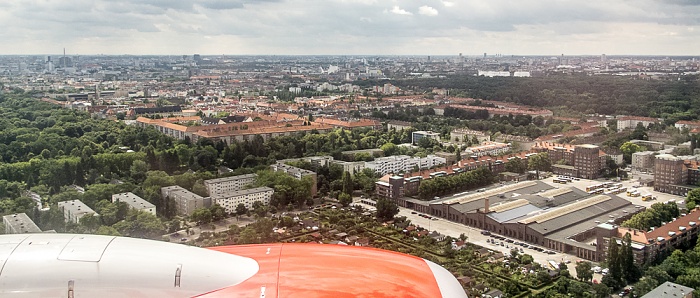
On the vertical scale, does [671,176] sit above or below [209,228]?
above

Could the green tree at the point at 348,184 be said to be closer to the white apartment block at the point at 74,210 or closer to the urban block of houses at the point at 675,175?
the white apartment block at the point at 74,210

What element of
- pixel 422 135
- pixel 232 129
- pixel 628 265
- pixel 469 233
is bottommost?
pixel 469 233

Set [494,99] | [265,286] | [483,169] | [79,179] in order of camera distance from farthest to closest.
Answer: [494,99] → [483,169] → [79,179] → [265,286]

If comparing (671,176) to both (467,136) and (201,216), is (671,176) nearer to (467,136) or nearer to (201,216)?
(467,136)

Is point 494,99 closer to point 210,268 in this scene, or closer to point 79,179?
point 79,179

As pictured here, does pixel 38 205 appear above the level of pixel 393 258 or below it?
below

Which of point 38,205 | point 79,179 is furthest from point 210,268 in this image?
point 79,179

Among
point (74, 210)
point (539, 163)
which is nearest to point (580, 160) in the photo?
point (539, 163)
